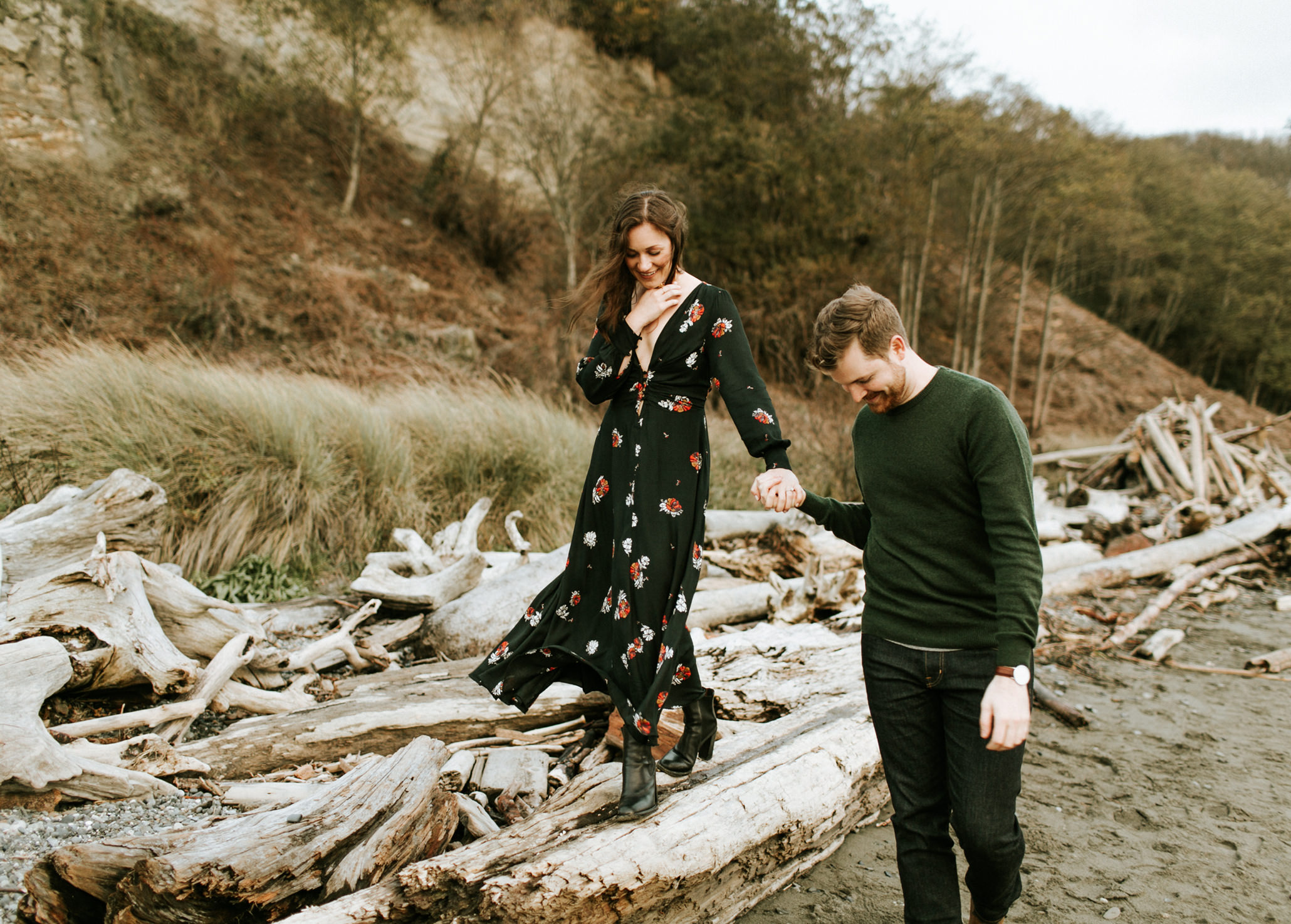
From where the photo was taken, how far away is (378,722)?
336cm

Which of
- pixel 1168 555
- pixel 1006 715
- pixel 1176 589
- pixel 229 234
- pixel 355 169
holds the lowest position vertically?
pixel 1176 589

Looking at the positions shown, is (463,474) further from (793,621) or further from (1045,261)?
(1045,261)

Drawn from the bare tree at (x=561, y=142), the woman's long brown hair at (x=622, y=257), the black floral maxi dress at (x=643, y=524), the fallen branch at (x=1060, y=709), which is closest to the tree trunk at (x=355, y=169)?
the bare tree at (x=561, y=142)

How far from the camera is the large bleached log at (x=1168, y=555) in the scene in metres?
7.45

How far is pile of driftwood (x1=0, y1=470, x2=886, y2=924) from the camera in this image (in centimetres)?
207

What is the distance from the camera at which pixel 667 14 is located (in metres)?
22.8

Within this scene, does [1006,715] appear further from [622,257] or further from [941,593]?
[622,257]

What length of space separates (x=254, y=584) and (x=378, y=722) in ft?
7.52

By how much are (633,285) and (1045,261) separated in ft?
Answer: 115

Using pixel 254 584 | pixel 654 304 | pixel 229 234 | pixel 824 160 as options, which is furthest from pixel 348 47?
pixel 654 304

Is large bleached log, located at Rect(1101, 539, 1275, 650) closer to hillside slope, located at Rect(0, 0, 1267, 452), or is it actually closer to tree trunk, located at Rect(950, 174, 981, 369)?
hillside slope, located at Rect(0, 0, 1267, 452)

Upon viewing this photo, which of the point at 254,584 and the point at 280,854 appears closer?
the point at 280,854

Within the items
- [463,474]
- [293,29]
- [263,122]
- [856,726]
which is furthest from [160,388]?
[293,29]

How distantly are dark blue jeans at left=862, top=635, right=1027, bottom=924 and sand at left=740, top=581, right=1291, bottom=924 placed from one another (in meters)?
0.82
